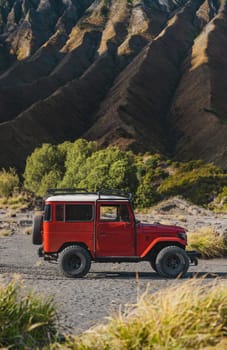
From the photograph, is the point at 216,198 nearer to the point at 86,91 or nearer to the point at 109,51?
the point at 86,91

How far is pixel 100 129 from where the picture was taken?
92125 mm

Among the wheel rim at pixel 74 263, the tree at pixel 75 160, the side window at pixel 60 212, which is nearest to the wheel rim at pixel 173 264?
the wheel rim at pixel 74 263

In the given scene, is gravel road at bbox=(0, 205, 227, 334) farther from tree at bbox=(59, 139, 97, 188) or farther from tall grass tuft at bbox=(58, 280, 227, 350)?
tree at bbox=(59, 139, 97, 188)

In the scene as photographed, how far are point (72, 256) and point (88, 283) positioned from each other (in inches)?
40.4

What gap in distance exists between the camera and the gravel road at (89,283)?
8.47m

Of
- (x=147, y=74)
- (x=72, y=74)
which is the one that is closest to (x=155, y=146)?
(x=147, y=74)

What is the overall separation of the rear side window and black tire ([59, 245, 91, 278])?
773mm

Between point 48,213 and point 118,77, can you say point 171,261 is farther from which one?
point 118,77

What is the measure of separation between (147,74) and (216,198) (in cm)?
6137

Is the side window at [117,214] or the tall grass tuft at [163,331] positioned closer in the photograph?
the tall grass tuft at [163,331]

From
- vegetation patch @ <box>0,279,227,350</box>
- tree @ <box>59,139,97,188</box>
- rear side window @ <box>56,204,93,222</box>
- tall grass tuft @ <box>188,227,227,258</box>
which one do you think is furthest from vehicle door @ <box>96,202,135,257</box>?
tree @ <box>59,139,97,188</box>

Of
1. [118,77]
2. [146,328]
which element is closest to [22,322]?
[146,328]

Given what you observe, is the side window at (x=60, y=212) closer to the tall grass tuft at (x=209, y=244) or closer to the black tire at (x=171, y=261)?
the black tire at (x=171, y=261)

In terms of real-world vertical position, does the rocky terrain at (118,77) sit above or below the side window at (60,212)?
above
